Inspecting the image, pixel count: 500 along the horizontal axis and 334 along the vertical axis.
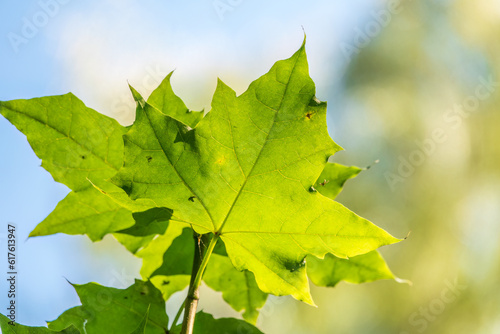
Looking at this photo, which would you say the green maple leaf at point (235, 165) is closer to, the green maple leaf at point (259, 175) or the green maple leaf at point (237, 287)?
the green maple leaf at point (259, 175)

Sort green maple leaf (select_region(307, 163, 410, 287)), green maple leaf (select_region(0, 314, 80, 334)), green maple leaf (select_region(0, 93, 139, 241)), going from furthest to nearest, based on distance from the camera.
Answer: green maple leaf (select_region(307, 163, 410, 287)), green maple leaf (select_region(0, 93, 139, 241)), green maple leaf (select_region(0, 314, 80, 334))

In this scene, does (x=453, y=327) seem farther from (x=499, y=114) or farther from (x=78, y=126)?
(x=78, y=126)

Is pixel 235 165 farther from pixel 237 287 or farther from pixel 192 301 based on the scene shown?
pixel 237 287

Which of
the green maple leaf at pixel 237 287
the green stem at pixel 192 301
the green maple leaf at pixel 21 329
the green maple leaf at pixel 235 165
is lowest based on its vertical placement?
the green maple leaf at pixel 21 329

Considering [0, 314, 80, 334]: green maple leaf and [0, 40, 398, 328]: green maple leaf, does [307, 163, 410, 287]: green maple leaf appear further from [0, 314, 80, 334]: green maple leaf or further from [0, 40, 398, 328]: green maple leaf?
[0, 314, 80, 334]: green maple leaf

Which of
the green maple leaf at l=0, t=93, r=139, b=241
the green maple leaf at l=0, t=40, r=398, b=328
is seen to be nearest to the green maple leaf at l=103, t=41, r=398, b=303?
the green maple leaf at l=0, t=40, r=398, b=328

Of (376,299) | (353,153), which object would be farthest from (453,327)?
(353,153)

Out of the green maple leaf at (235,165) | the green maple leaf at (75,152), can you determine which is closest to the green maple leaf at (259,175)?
the green maple leaf at (235,165)

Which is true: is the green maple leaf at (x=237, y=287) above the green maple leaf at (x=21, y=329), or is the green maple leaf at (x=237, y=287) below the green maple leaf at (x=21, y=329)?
above

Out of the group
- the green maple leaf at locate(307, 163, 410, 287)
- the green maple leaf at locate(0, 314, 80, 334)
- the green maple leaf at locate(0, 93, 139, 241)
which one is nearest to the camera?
the green maple leaf at locate(0, 314, 80, 334)
